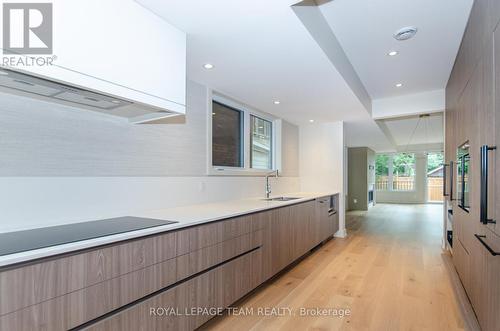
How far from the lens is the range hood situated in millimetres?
1249

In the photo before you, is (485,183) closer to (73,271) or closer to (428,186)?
(73,271)

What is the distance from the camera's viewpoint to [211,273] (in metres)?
1.94

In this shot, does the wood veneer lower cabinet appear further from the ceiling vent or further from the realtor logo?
the ceiling vent

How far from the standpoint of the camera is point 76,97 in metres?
1.53

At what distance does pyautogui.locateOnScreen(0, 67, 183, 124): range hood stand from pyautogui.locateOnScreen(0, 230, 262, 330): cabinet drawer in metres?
0.98

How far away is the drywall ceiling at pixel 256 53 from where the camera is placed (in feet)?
5.23

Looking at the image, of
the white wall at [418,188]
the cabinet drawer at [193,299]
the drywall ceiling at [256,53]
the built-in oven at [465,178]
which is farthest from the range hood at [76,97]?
the white wall at [418,188]

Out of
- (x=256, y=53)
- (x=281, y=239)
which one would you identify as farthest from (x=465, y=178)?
(x=256, y=53)

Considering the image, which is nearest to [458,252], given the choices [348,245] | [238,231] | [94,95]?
[348,245]

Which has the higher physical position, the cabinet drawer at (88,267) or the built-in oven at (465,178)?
the built-in oven at (465,178)

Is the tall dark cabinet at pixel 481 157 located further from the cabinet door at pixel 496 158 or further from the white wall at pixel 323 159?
the white wall at pixel 323 159

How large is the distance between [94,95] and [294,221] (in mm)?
2480

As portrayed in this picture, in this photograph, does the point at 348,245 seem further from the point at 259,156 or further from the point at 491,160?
the point at 491,160

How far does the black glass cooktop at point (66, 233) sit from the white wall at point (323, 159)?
3.79 metres
